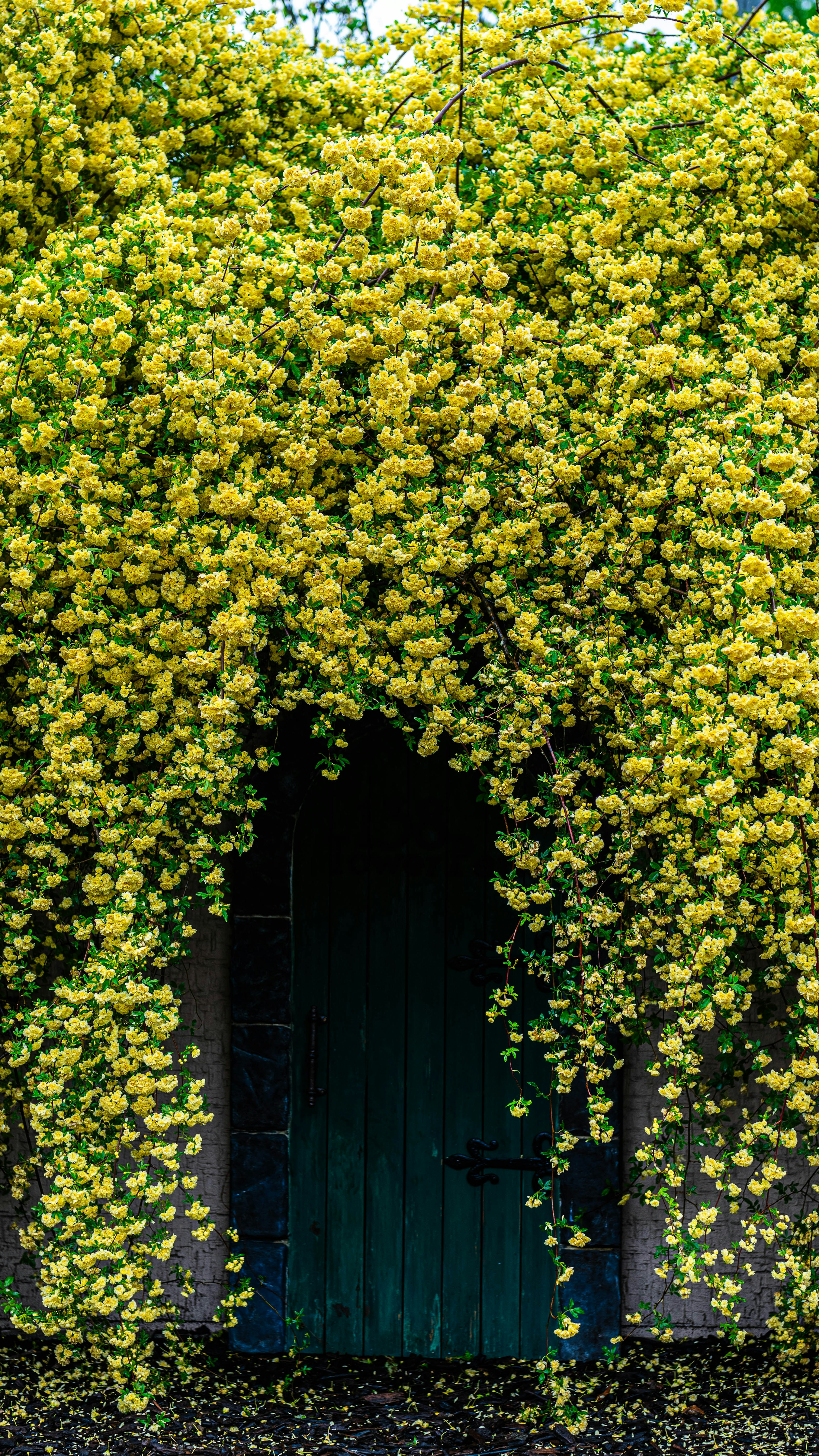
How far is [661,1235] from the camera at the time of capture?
3.47 m

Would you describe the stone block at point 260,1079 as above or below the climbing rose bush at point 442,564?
below

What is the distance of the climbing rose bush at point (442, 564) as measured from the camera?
2.65 meters

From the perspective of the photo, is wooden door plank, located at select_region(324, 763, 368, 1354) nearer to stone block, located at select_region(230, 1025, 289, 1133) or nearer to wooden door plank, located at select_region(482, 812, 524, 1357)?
stone block, located at select_region(230, 1025, 289, 1133)

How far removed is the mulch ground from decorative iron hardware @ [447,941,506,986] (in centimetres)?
114

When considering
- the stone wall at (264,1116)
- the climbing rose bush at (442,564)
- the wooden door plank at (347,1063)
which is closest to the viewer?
the climbing rose bush at (442,564)

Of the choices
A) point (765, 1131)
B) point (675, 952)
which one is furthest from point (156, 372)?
point (765, 1131)

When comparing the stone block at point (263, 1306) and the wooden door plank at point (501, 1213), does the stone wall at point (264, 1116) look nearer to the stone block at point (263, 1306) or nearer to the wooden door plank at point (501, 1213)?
the stone block at point (263, 1306)

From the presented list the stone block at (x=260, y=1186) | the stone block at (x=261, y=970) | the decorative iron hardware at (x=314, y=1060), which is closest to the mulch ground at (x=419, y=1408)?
the stone block at (x=260, y=1186)

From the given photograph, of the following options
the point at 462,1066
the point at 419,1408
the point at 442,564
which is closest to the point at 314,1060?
the point at 462,1066

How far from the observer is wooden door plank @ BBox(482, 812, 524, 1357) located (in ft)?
11.7

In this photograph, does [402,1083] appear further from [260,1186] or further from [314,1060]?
[260,1186]

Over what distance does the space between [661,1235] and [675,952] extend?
4.16ft

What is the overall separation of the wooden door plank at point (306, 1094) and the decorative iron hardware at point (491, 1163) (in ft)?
1.42

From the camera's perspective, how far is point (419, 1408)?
3221 mm
